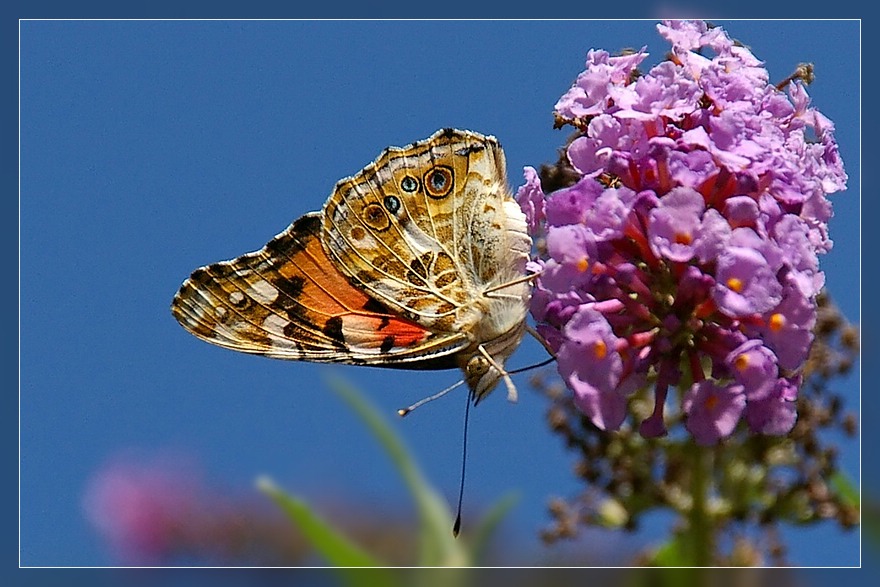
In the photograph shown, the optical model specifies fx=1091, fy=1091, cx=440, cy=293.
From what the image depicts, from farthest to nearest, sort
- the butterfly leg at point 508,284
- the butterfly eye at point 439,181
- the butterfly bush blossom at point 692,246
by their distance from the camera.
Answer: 1. the butterfly eye at point 439,181
2. the butterfly leg at point 508,284
3. the butterfly bush blossom at point 692,246

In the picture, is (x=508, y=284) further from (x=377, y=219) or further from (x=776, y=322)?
(x=776, y=322)

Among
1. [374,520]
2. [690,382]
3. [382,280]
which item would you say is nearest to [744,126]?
[690,382]

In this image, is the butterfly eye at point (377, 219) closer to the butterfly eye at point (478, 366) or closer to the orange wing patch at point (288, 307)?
the orange wing patch at point (288, 307)

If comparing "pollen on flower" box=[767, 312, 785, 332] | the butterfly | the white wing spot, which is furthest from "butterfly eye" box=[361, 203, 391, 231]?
"pollen on flower" box=[767, 312, 785, 332]

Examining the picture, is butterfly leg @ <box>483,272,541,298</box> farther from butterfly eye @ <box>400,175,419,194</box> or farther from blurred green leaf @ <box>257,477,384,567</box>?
blurred green leaf @ <box>257,477,384,567</box>

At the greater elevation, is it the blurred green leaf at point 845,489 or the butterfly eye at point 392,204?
the butterfly eye at point 392,204

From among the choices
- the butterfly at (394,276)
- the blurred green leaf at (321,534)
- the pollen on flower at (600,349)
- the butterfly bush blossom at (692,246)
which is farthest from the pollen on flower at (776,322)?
the blurred green leaf at (321,534)
